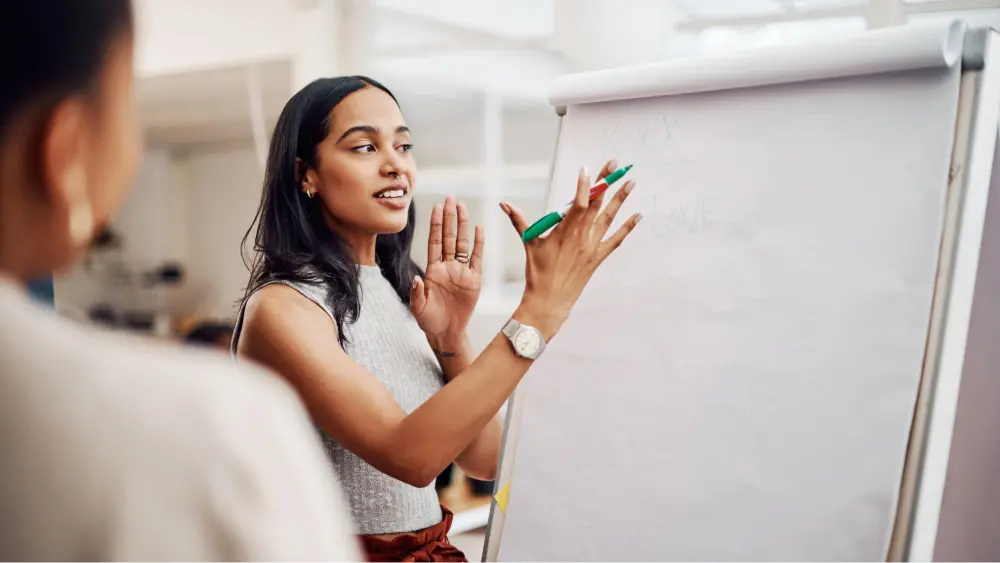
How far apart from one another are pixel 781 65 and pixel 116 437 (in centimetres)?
100

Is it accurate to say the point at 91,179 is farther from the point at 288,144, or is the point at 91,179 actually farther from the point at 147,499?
the point at 288,144

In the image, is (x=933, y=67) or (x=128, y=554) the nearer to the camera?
(x=128, y=554)

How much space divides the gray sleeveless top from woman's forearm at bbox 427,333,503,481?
0.02 meters

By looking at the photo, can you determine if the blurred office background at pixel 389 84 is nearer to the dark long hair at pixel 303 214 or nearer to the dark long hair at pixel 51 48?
the dark long hair at pixel 303 214

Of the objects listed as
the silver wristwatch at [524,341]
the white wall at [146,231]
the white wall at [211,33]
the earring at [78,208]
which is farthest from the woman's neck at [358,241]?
the earring at [78,208]

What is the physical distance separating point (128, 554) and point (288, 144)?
92 cm

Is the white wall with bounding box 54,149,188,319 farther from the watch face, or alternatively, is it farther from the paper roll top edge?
the paper roll top edge

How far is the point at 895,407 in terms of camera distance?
1003 millimetres

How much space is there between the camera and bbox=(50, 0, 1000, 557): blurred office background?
1530 millimetres

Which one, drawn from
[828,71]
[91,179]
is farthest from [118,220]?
[828,71]

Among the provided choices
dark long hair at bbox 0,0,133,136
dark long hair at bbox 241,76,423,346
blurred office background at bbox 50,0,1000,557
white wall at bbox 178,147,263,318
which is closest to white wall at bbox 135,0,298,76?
blurred office background at bbox 50,0,1000,557

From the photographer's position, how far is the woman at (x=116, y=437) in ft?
1.36

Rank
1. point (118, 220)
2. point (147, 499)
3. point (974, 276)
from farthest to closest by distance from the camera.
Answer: point (118, 220) < point (974, 276) < point (147, 499)

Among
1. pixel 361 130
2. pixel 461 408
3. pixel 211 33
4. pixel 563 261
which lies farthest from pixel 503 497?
pixel 211 33
